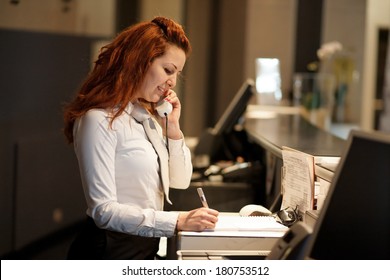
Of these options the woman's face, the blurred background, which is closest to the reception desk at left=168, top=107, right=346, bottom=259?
the woman's face

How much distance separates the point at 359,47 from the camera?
10078 millimetres

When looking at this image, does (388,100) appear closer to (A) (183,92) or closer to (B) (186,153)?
(A) (183,92)

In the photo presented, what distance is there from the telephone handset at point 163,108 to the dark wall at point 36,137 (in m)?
2.26

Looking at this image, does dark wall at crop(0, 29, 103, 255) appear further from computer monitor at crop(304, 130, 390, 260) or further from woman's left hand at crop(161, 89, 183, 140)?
computer monitor at crop(304, 130, 390, 260)

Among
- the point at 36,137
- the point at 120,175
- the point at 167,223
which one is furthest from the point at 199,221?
the point at 36,137

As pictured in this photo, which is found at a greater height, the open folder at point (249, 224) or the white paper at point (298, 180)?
the white paper at point (298, 180)

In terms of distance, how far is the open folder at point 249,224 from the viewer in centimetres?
221

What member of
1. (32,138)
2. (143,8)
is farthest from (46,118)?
(143,8)

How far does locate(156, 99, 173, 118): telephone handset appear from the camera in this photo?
2.45 meters

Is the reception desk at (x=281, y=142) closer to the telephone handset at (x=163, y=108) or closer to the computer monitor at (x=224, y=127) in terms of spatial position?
the computer monitor at (x=224, y=127)

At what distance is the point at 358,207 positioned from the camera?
1.64m

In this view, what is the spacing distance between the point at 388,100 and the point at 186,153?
310 inches

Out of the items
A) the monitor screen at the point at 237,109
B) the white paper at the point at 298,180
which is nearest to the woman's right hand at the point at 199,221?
the white paper at the point at 298,180

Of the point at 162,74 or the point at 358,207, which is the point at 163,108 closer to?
the point at 162,74
